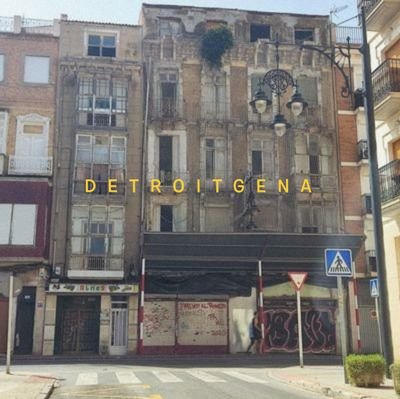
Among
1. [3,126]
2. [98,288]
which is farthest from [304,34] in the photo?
[98,288]

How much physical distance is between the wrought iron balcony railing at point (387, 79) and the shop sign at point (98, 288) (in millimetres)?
14575

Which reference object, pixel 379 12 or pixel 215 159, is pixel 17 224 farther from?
pixel 379 12

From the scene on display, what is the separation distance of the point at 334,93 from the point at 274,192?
6536 millimetres

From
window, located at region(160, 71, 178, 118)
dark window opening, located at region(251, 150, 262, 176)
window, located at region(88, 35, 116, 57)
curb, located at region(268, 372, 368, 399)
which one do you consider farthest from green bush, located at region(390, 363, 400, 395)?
window, located at region(88, 35, 116, 57)

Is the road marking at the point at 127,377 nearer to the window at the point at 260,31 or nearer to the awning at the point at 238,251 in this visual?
the awning at the point at 238,251

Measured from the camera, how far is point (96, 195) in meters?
27.2

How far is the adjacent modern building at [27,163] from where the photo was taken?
1001 inches

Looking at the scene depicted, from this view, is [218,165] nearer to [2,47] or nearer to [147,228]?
[147,228]

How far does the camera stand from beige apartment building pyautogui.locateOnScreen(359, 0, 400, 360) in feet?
48.3

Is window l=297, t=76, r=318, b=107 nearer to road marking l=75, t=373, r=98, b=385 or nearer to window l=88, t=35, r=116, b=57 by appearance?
window l=88, t=35, r=116, b=57

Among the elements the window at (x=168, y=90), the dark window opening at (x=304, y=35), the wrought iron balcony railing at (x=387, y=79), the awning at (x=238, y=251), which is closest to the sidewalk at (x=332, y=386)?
the wrought iron balcony railing at (x=387, y=79)

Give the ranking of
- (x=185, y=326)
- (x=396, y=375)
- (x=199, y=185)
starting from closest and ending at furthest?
(x=396, y=375) → (x=185, y=326) → (x=199, y=185)

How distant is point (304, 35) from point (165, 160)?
1061 centimetres

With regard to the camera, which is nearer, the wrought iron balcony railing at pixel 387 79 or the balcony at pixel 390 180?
the balcony at pixel 390 180
